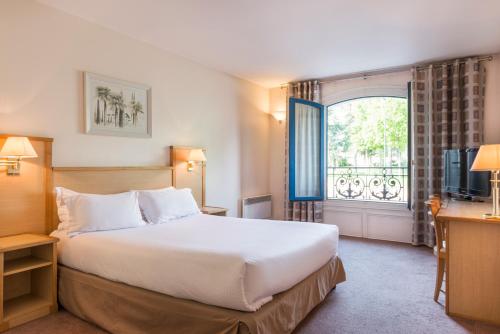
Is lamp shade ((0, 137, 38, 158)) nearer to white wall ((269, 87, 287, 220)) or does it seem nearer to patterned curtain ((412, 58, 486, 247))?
white wall ((269, 87, 287, 220))

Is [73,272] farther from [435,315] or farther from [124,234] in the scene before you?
[435,315]

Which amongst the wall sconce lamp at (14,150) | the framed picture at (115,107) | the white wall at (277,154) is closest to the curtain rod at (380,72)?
the white wall at (277,154)

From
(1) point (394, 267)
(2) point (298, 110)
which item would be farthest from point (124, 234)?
(2) point (298, 110)

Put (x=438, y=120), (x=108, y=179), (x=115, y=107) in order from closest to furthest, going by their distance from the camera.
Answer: (x=108, y=179) → (x=115, y=107) → (x=438, y=120)

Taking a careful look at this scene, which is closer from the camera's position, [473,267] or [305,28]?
[473,267]

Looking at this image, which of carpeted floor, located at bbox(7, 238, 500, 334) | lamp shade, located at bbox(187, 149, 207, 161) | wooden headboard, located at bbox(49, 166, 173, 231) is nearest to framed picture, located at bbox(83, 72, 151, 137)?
wooden headboard, located at bbox(49, 166, 173, 231)

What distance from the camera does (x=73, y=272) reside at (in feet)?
8.80

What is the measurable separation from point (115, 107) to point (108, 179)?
793 mm

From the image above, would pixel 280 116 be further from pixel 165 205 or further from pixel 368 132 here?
pixel 165 205

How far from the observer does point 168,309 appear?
2.12m

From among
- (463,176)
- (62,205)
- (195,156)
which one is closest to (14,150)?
(62,205)

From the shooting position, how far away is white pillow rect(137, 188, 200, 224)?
11.3 feet

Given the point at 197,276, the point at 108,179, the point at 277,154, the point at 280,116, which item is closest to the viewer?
the point at 197,276

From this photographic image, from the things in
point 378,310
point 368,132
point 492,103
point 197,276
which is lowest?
point 378,310
